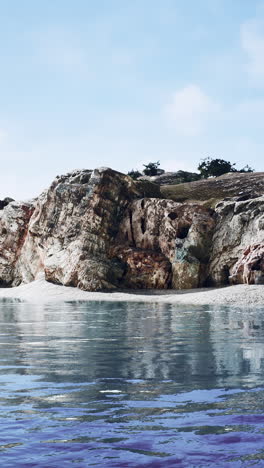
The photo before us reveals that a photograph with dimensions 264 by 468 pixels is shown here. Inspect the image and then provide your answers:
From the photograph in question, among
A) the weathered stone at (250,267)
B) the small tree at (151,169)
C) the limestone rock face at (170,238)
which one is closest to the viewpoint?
the weathered stone at (250,267)

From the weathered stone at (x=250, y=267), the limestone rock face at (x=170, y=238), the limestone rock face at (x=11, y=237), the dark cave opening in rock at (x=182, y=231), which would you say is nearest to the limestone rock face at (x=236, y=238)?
the weathered stone at (x=250, y=267)

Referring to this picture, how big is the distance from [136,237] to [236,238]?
8.89 metres

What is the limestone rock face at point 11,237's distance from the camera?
202ft

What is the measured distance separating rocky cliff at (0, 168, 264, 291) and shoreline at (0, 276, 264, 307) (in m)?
1.57

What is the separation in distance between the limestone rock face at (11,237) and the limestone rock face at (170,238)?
16011mm

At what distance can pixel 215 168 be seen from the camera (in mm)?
96688

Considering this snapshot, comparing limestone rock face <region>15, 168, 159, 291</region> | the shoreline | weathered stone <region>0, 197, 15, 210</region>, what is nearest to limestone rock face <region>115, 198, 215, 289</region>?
limestone rock face <region>15, 168, 159, 291</region>

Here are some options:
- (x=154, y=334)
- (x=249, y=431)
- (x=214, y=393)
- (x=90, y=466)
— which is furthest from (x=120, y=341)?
(x=90, y=466)

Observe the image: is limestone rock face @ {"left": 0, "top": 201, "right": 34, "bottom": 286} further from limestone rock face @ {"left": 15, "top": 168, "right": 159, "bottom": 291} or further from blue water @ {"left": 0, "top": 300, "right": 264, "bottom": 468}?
blue water @ {"left": 0, "top": 300, "right": 264, "bottom": 468}

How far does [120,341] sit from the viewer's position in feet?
52.1

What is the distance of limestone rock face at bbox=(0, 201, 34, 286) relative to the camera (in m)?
61.7

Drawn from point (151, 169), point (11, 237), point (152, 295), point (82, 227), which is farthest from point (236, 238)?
point (151, 169)

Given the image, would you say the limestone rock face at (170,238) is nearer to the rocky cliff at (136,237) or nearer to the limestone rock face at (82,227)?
the rocky cliff at (136,237)

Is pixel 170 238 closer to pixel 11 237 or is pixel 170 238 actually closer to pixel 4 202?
pixel 11 237
